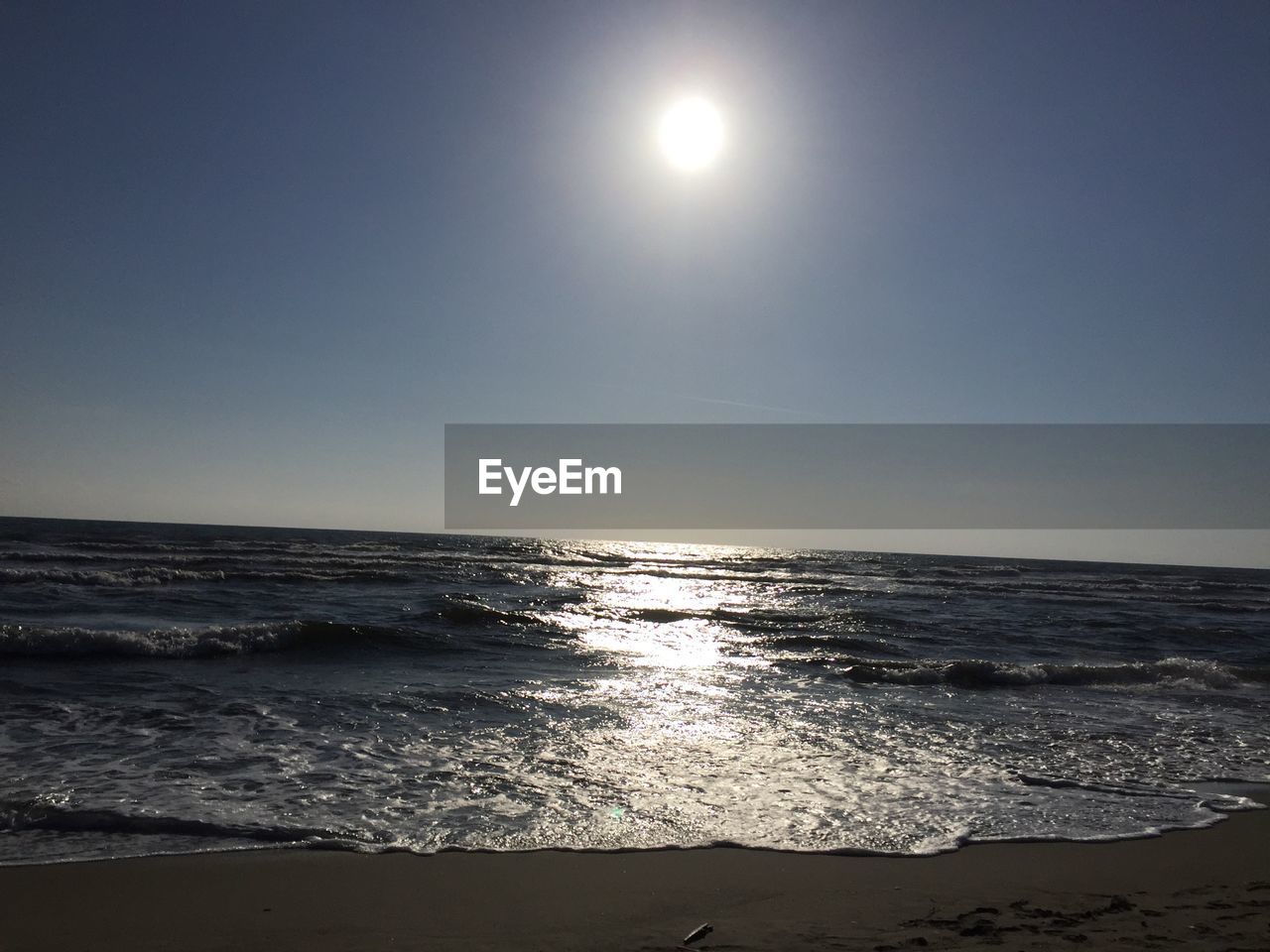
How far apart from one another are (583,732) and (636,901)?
159 inches

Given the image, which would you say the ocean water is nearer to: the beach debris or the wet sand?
the wet sand

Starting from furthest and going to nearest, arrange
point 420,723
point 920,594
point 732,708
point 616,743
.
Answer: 1. point 920,594
2. point 732,708
3. point 420,723
4. point 616,743

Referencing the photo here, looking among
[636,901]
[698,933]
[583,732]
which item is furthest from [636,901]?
[583,732]

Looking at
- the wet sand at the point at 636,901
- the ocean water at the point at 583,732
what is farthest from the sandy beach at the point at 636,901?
the ocean water at the point at 583,732

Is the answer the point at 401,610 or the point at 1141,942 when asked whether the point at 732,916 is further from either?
the point at 401,610

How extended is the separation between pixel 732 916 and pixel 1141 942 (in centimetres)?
205

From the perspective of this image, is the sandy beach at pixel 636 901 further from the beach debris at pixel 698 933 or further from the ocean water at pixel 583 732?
the ocean water at pixel 583 732

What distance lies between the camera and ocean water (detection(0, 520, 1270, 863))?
5637mm

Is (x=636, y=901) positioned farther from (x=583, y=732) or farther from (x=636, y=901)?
(x=583, y=732)

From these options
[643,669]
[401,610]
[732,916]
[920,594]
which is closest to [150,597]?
[401,610]

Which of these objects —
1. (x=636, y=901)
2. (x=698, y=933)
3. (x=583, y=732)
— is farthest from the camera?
(x=583, y=732)

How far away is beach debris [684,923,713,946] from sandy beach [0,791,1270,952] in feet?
0.12

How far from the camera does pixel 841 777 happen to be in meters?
6.97

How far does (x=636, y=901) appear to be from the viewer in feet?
14.5
